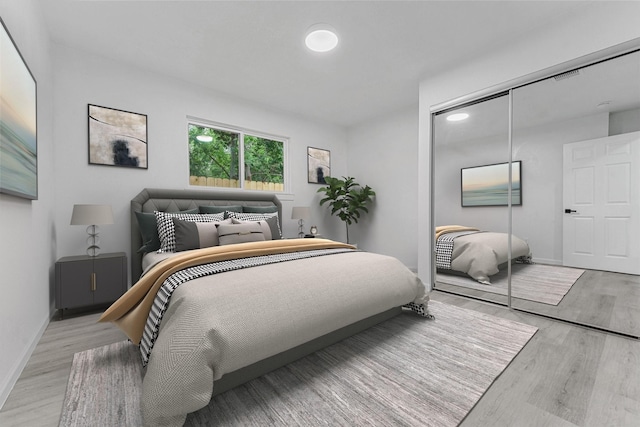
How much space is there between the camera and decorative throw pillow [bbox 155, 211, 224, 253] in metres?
2.75

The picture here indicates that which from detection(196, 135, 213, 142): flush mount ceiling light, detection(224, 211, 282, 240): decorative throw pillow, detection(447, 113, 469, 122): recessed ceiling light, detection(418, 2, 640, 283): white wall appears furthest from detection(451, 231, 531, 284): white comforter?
detection(196, 135, 213, 142): flush mount ceiling light

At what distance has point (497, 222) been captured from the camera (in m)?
2.81

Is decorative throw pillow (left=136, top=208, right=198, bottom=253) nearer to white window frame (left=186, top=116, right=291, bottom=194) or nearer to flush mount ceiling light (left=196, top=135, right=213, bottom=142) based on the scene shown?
white window frame (left=186, top=116, right=291, bottom=194)

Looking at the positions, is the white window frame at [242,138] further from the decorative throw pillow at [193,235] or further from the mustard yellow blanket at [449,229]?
the mustard yellow blanket at [449,229]

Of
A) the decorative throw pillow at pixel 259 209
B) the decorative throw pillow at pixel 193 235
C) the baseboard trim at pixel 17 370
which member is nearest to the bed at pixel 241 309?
the decorative throw pillow at pixel 193 235

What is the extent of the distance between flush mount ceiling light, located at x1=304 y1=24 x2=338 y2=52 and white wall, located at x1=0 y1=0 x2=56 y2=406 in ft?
6.55

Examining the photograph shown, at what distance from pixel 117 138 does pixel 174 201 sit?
→ 2.85 ft

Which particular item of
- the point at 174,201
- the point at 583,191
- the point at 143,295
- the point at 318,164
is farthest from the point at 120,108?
the point at 583,191

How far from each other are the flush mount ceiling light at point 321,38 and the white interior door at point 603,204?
2291 millimetres

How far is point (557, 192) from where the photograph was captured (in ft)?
8.05

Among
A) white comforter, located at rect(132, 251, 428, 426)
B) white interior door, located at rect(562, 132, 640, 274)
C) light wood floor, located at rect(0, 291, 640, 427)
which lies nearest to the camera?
white comforter, located at rect(132, 251, 428, 426)

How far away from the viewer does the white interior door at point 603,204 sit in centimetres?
208

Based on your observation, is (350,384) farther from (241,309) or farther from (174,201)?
(174,201)

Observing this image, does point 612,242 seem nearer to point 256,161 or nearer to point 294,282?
point 294,282
